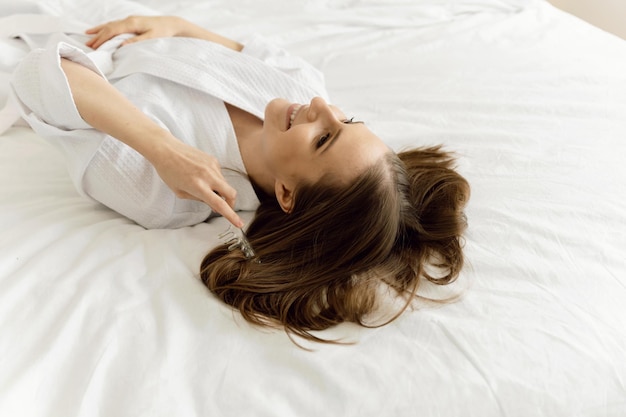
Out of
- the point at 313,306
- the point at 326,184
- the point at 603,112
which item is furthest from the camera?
the point at 603,112

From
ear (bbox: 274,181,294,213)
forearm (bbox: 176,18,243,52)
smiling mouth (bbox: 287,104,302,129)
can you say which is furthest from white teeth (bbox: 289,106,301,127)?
forearm (bbox: 176,18,243,52)

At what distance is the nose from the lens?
1.03 m

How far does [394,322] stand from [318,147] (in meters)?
0.33

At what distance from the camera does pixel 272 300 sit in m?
0.90

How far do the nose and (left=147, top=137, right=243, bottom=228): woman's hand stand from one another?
195 millimetres

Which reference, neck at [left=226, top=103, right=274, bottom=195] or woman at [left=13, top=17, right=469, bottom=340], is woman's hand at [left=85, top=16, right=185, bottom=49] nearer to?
woman at [left=13, top=17, right=469, bottom=340]

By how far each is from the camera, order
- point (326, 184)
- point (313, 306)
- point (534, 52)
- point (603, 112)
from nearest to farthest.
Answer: point (313, 306), point (326, 184), point (603, 112), point (534, 52)

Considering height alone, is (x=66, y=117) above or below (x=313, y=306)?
above

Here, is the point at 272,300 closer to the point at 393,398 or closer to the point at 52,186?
the point at 393,398

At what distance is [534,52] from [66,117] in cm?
115

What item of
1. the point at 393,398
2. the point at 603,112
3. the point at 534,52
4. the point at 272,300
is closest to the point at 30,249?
the point at 272,300

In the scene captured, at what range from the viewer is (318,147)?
1.01m

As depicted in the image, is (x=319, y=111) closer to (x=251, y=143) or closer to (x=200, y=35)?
(x=251, y=143)

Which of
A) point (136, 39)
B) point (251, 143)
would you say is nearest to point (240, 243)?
point (251, 143)
